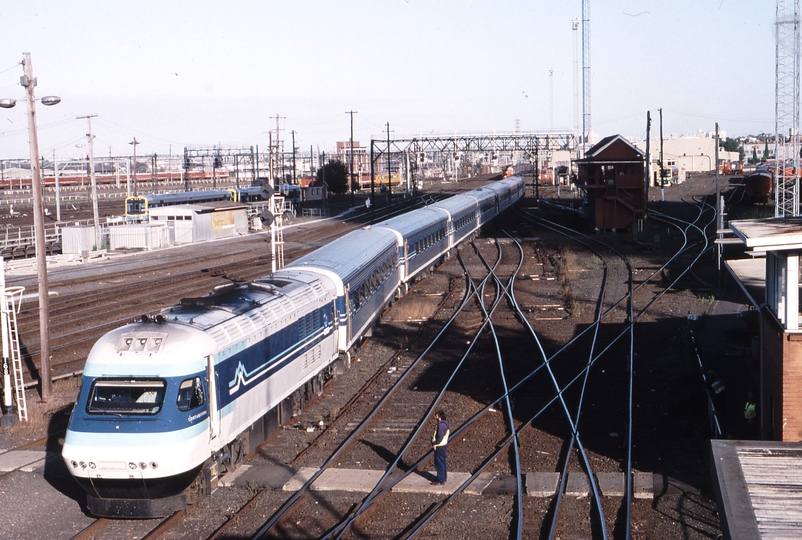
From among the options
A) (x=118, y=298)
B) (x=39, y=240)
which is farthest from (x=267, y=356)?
(x=118, y=298)

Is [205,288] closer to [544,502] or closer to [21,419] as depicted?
[21,419]

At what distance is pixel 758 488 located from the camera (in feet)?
30.8

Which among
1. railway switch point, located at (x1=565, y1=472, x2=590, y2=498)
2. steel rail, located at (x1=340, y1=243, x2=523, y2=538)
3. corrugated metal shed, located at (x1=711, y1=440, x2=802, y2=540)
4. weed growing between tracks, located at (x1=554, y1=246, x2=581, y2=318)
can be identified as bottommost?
railway switch point, located at (x1=565, y1=472, x2=590, y2=498)

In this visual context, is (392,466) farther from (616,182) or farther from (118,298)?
(616,182)

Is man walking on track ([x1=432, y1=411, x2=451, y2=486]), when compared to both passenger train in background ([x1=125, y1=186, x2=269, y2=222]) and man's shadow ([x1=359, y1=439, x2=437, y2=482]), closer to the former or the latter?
man's shadow ([x1=359, y1=439, x2=437, y2=482])

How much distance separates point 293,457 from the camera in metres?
13.7

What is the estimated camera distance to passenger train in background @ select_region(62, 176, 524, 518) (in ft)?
34.9

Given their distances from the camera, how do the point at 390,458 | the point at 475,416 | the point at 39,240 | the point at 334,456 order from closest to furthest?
the point at 334,456, the point at 390,458, the point at 475,416, the point at 39,240

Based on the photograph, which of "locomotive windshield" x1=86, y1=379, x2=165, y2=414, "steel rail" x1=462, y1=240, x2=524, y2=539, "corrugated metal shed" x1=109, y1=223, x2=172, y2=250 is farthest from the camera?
"corrugated metal shed" x1=109, y1=223, x2=172, y2=250

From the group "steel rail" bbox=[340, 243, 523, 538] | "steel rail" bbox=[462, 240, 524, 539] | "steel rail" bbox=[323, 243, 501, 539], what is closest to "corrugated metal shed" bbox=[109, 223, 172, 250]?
"steel rail" bbox=[462, 240, 524, 539]

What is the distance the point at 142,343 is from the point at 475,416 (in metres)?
7.03

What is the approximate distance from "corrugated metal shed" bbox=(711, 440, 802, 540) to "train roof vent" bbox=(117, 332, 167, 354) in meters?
7.25

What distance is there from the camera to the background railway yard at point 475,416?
36.7 feet

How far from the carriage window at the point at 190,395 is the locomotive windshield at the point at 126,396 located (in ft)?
0.80
